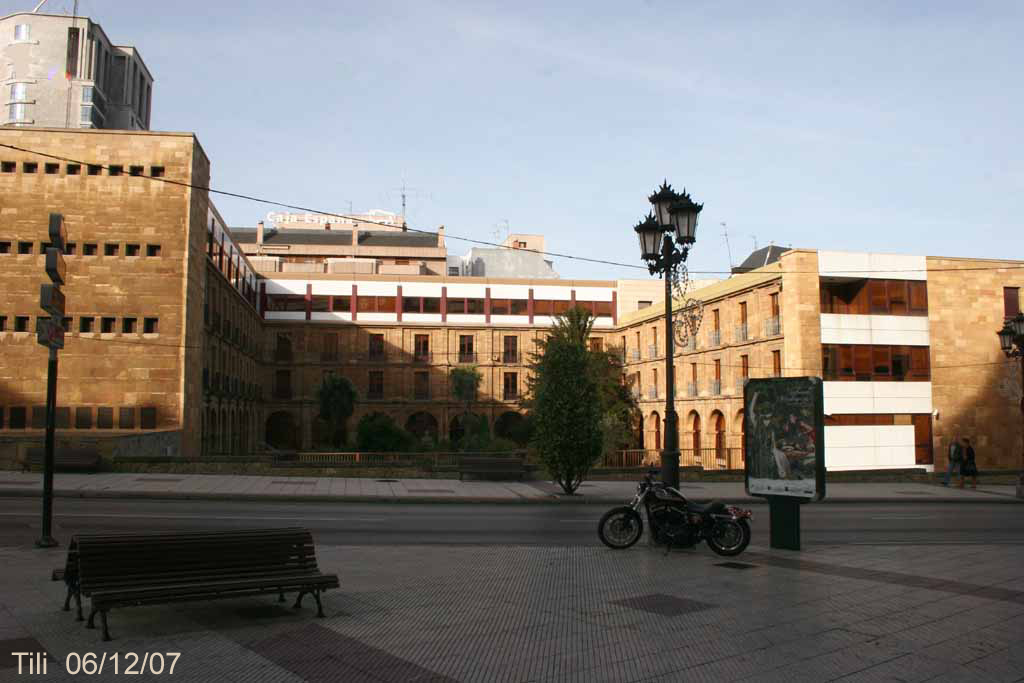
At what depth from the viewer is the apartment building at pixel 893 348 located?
131 ft

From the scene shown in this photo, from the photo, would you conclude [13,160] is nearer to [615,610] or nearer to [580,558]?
[580,558]

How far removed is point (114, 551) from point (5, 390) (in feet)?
109

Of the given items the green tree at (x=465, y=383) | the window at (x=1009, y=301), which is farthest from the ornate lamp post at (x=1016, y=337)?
the green tree at (x=465, y=383)

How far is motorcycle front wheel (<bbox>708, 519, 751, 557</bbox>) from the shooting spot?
12344mm

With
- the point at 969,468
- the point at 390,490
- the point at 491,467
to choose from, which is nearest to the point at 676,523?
the point at 390,490

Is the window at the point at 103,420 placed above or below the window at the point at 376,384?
below

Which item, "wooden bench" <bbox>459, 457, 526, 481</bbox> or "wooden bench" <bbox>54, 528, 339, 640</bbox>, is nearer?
"wooden bench" <bbox>54, 528, 339, 640</bbox>

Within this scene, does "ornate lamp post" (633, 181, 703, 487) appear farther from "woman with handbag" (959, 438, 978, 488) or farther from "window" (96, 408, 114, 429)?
"window" (96, 408, 114, 429)

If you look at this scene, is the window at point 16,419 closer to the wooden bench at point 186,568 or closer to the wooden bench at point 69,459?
the wooden bench at point 69,459

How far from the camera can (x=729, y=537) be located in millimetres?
12438

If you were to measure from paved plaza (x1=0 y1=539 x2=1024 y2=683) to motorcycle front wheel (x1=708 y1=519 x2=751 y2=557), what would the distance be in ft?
2.55

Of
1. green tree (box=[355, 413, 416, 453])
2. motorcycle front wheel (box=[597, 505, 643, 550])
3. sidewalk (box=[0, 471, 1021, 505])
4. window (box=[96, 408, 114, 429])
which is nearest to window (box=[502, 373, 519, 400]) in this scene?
green tree (box=[355, 413, 416, 453])

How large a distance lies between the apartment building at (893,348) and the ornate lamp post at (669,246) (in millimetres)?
24770

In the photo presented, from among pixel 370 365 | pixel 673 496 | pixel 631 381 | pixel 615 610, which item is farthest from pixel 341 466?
pixel 370 365
